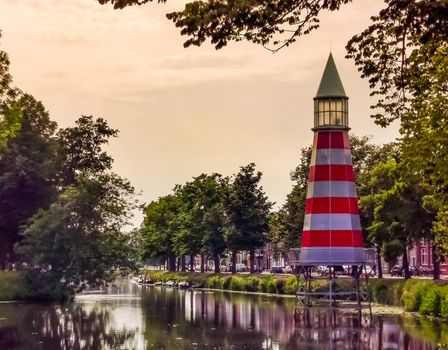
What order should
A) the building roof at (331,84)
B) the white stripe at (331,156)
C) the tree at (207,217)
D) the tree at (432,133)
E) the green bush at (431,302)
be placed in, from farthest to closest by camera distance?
the tree at (207,217) < the building roof at (331,84) < the white stripe at (331,156) < the green bush at (431,302) < the tree at (432,133)

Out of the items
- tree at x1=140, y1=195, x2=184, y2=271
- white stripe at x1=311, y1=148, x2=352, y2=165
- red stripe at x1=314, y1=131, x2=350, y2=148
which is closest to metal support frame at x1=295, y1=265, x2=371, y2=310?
white stripe at x1=311, y1=148, x2=352, y2=165

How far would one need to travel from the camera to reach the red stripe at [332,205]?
194ft

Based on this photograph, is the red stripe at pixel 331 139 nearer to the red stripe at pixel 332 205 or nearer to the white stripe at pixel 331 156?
the white stripe at pixel 331 156

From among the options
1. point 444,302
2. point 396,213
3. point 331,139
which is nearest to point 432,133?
point 444,302

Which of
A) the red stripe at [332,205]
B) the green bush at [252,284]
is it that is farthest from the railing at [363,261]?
the green bush at [252,284]

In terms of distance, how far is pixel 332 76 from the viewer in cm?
6359

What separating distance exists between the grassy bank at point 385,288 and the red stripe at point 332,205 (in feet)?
25.8

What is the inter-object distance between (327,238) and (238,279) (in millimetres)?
46126

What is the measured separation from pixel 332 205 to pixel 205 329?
14163mm

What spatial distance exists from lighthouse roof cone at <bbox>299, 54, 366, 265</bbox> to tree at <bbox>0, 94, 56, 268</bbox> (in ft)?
117

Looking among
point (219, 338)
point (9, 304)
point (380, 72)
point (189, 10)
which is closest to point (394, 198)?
point (219, 338)

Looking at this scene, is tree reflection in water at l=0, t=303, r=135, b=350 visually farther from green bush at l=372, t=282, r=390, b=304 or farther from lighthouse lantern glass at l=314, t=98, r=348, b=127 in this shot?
green bush at l=372, t=282, r=390, b=304

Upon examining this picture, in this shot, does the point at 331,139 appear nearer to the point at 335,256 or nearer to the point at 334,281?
the point at 335,256

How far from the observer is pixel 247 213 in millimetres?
107375
